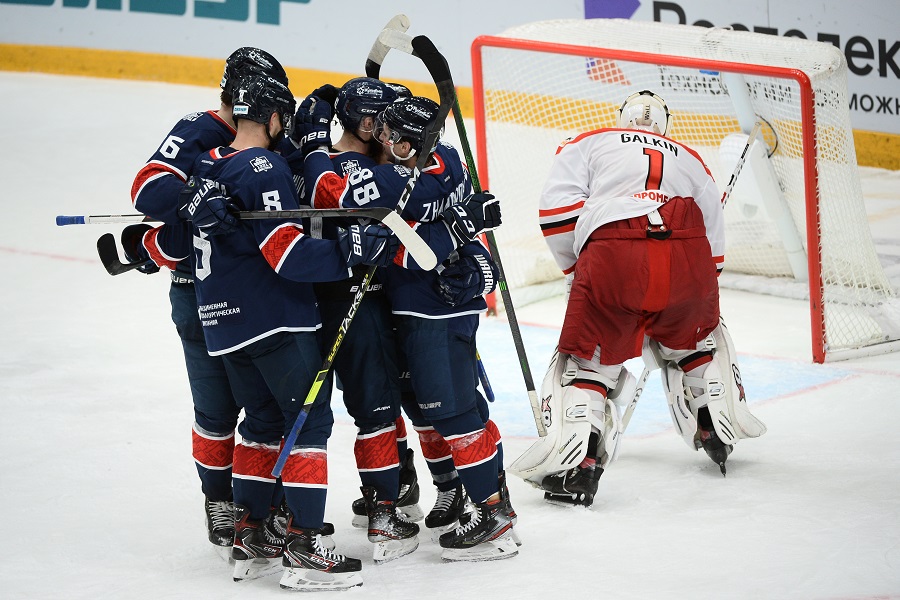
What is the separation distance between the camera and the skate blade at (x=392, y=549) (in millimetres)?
2912

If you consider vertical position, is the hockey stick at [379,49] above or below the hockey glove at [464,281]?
above

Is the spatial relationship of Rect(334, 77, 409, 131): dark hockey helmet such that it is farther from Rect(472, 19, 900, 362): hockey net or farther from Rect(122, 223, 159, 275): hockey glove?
Rect(472, 19, 900, 362): hockey net

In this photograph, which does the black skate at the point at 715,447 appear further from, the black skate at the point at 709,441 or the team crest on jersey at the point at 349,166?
the team crest on jersey at the point at 349,166

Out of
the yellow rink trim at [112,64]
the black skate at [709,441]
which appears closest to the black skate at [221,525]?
the black skate at [709,441]

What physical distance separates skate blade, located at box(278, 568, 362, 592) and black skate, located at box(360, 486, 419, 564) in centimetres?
19

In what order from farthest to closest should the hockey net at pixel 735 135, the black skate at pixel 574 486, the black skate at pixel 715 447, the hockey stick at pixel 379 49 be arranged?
the hockey net at pixel 735 135, the black skate at pixel 715 447, the black skate at pixel 574 486, the hockey stick at pixel 379 49

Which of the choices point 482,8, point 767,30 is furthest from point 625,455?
point 482,8

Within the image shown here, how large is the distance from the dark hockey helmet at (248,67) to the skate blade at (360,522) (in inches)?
49.3

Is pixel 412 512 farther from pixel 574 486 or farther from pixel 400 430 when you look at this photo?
pixel 574 486

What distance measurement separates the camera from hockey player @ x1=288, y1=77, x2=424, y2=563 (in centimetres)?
288

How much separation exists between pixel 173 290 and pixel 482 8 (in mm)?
6105

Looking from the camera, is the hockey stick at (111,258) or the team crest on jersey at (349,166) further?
the hockey stick at (111,258)

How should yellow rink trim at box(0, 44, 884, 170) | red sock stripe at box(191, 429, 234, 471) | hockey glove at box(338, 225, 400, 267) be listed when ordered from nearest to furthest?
hockey glove at box(338, 225, 400, 267), red sock stripe at box(191, 429, 234, 471), yellow rink trim at box(0, 44, 884, 170)

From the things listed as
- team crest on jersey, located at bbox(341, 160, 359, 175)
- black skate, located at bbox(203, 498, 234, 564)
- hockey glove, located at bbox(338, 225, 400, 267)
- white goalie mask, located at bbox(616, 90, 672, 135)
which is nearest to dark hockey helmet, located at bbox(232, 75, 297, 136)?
team crest on jersey, located at bbox(341, 160, 359, 175)
